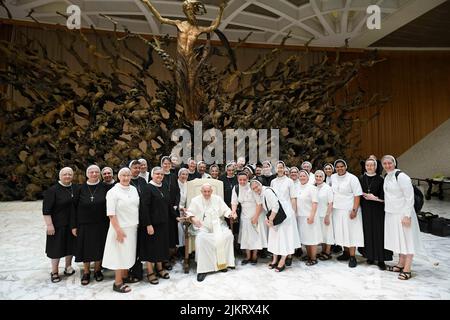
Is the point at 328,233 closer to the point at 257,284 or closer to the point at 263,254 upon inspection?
the point at 263,254

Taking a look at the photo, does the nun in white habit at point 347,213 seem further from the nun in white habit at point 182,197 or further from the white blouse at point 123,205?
the white blouse at point 123,205

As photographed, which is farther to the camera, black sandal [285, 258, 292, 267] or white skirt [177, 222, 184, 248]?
white skirt [177, 222, 184, 248]

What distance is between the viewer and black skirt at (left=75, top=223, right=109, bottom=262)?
12.1 ft

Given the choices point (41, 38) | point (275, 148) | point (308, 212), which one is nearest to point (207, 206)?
point (308, 212)

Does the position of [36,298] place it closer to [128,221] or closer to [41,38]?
[128,221]

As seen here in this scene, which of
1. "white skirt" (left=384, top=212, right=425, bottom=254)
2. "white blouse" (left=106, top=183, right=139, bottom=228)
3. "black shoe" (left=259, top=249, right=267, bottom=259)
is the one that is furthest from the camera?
"black shoe" (left=259, top=249, right=267, bottom=259)

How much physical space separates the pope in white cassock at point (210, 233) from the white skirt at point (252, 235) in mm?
331

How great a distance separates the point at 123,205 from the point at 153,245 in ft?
2.25

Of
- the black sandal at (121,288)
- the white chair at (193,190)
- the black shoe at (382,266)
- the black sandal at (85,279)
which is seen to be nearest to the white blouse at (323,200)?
the black shoe at (382,266)

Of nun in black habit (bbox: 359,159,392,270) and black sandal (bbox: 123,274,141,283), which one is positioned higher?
nun in black habit (bbox: 359,159,392,270)

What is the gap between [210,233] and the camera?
4297 millimetres

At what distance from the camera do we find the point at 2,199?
8945 millimetres

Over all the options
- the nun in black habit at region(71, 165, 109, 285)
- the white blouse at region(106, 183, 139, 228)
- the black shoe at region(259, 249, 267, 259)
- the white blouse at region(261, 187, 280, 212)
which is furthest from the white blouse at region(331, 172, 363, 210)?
the nun in black habit at region(71, 165, 109, 285)

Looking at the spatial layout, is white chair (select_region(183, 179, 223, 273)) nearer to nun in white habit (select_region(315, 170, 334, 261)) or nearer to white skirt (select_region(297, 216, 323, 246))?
white skirt (select_region(297, 216, 323, 246))
